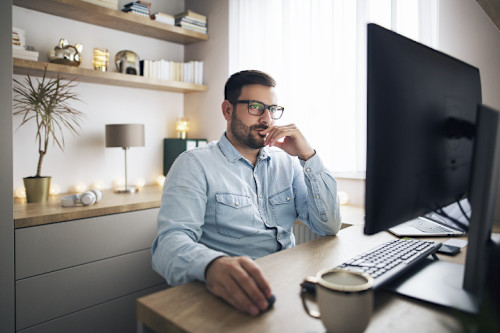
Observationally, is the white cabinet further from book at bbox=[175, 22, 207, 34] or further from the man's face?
book at bbox=[175, 22, 207, 34]

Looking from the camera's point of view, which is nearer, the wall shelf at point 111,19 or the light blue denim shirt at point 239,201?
the light blue denim shirt at point 239,201

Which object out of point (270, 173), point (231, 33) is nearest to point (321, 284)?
point (270, 173)

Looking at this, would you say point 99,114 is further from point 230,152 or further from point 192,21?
point 230,152

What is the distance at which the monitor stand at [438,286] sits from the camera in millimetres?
715

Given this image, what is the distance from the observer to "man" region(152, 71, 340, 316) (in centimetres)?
111

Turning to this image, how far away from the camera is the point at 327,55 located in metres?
2.59

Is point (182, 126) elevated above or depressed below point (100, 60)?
below

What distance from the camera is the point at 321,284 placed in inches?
23.6

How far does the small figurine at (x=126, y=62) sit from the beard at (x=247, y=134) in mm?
1716

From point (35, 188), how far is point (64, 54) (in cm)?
96

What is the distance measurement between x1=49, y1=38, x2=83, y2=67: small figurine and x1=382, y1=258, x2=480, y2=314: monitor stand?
2.54 m

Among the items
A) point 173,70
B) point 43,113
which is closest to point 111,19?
point 173,70

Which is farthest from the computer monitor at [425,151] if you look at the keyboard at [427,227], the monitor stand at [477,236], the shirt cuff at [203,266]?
the keyboard at [427,227]

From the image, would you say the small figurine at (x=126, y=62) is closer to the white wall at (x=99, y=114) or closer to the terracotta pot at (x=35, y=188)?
the white wall at (x=99, y=114)
